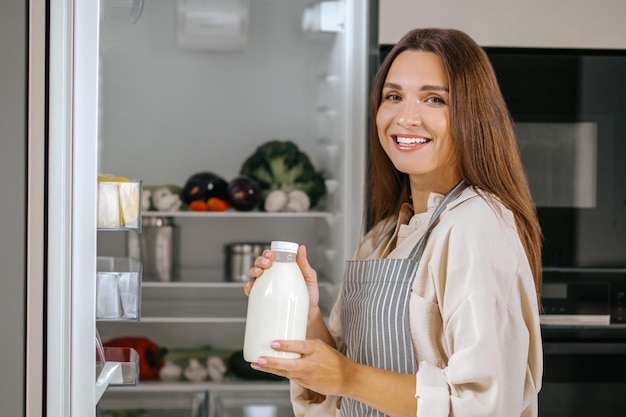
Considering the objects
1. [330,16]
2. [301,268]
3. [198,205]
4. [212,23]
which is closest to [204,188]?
[198,205]

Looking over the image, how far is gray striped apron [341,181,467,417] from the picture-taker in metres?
1.27

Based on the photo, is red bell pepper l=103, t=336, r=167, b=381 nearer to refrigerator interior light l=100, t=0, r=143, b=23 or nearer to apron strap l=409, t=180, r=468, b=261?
refrigerator interior light l=100, t=0, r=143, b=23

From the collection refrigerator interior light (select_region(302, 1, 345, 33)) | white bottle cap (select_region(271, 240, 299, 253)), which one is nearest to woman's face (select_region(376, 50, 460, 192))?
white bottle cap (select_region(271, 240, 299, 253))

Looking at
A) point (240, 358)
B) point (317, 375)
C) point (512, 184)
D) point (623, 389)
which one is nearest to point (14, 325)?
point (317, 375)

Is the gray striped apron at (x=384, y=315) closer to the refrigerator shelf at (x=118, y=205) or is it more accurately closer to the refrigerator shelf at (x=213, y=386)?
the refrigerator shelf at (x=118, y=205)

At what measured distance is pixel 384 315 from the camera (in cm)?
130

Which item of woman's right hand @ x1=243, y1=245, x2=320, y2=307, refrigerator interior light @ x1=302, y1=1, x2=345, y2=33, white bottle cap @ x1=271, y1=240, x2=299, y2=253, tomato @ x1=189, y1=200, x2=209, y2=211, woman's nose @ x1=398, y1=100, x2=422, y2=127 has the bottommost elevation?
woman's right hand @ x1=243, y1=245, x2=320, y2=307

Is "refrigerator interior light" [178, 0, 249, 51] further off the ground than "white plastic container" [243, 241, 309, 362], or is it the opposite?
"refrigerator interior light" [178, 0, 249, 51]

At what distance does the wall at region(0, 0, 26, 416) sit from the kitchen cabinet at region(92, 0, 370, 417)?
1.75m

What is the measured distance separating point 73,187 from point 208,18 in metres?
1.69

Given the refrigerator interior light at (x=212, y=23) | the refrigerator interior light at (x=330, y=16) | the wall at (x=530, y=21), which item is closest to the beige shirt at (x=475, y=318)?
the wall at (x=530, y=21)

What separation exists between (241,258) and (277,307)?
59.7 inches

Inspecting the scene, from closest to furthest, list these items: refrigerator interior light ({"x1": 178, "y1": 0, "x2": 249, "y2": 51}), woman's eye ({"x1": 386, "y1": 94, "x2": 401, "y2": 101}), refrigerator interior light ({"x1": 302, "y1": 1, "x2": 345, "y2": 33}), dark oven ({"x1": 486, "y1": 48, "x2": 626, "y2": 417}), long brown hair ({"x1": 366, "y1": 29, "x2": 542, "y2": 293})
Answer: long brown hair ({"x1": 366, "y1": 29, "x2": 542, "y2": 293}) → woman's eye ({"x1": 386, "y1": 94, "x2": 401, "y2": 101}) → dark oven ({"x1": 486, "y1": 48, "x2": 626, "y2": 417}) → refrigerator interior light ({"x1": 302, "y1": 1, "x2": 345, "y2": 33}) → refrigerator interior light ({"x1": 178, "y1": 0, "x2": 249, "y2": 51})

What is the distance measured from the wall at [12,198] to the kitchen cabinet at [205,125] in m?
1.75
